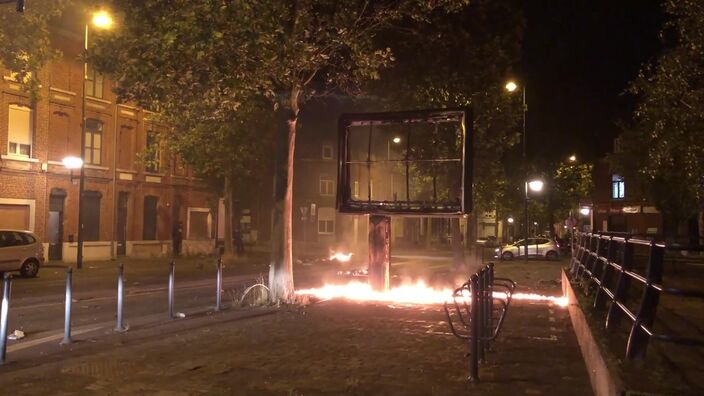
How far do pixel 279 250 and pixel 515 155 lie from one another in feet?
83.8

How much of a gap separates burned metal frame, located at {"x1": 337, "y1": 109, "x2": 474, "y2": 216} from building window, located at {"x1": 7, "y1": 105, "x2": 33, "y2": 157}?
1956cm

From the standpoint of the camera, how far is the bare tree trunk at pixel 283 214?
13664 mm

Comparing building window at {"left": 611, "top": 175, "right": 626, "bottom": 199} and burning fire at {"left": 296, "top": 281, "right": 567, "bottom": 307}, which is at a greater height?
building window at {"left": 611, "top": 175, "right": 626, "bottom": 199}

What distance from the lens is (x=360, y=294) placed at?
16.1 metres

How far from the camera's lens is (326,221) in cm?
6038

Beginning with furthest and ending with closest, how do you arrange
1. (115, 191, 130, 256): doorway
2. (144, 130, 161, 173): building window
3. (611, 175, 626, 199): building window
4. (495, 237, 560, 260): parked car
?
(611, 175, 626, 199): building window
(495, 237, 560, 260): parked car
(115, 191, 130, 256): doorway
(144, 130, 161, 173): building window

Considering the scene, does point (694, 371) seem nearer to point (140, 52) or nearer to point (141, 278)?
point (140, 52)

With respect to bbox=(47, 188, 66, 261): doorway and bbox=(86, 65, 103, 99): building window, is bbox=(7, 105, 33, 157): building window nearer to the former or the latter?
bbox=(47, 188, 66, 261): doorway

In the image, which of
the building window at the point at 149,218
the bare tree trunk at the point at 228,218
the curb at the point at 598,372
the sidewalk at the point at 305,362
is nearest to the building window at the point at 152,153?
the building window at the point at 149,218

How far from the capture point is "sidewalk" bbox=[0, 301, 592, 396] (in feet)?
22.1

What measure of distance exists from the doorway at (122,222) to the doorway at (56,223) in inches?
159

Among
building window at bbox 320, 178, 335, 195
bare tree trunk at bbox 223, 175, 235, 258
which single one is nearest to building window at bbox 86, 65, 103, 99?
bare tree trunk at bbox 223, 175, 235, 258

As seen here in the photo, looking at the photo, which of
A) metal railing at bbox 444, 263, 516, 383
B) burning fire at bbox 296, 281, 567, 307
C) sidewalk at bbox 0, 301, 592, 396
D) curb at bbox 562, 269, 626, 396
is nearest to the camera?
curb at bbox 562, 269, 626, 396

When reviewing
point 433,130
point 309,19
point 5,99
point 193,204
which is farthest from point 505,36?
point 193,204
